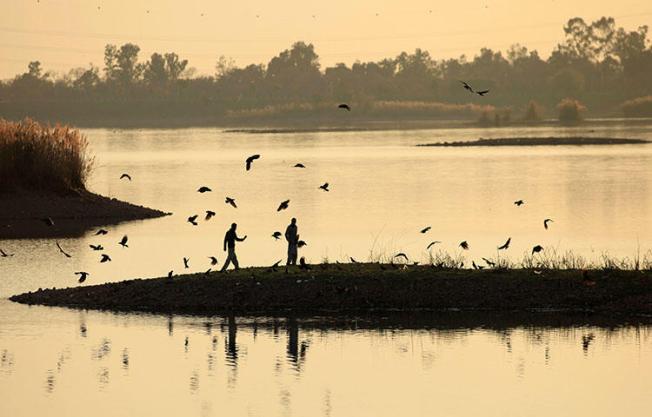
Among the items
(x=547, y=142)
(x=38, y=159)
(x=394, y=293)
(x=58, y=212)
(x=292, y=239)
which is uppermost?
(x=38, y=159)

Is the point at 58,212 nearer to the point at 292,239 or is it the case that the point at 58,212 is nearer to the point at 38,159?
the point at 38,159

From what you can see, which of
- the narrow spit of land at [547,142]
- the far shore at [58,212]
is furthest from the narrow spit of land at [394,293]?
the narrow spit of land at [547,142]

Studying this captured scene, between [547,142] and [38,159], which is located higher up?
[38,159]

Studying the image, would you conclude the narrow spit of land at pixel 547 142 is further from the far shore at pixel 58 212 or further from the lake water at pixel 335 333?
the far shore at pixel 58 212

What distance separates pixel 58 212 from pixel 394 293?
3579 centimetres

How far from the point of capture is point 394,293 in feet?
159

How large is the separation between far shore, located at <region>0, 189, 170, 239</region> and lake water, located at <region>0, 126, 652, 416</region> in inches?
77.9

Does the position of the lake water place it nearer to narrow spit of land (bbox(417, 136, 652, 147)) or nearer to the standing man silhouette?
the standing man silhouette

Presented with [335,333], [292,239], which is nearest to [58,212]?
[292,239]

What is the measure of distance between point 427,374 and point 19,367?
10.4 m

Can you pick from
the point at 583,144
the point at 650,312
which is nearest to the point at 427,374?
the point at 650,312

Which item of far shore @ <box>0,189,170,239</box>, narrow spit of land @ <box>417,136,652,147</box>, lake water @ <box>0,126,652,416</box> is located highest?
narrow spit of land @ <box>417,136,652,147</box>

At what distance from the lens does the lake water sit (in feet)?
123

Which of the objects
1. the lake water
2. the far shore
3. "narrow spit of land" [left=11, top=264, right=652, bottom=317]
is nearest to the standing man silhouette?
"narrow spit of land" [left=11, top=264, right=652, bottom=317]
